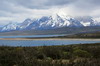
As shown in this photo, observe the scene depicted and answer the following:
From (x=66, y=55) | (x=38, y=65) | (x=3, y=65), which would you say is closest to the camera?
(x=38, y=65)

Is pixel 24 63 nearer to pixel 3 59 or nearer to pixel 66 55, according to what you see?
pixel 3 59

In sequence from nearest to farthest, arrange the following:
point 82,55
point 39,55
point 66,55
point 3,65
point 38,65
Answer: point 38,65 → point 3,65 → point 39,55 → point 66,55 → point 82,55

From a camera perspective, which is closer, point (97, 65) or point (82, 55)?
point (97, 65)

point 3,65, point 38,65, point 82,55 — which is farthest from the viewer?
point 82,55

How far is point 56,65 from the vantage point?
922 centimetres

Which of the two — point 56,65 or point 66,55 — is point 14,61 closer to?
point 56,65

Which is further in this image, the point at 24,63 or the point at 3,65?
the point at 3,65

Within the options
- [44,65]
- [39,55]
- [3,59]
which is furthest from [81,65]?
[39,55]

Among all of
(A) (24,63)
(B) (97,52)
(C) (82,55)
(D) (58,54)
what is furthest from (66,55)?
(A) (24,63)

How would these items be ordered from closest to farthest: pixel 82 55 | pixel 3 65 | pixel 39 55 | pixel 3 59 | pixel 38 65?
pixel 38 65, pixel 3 65, pixel 3 59, pixel 39 55, pixel 82 55

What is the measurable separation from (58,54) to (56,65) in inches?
274

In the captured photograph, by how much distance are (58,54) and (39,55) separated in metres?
1.91

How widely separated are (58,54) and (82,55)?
2.10 metres

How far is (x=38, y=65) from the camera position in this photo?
8773 millimetres
